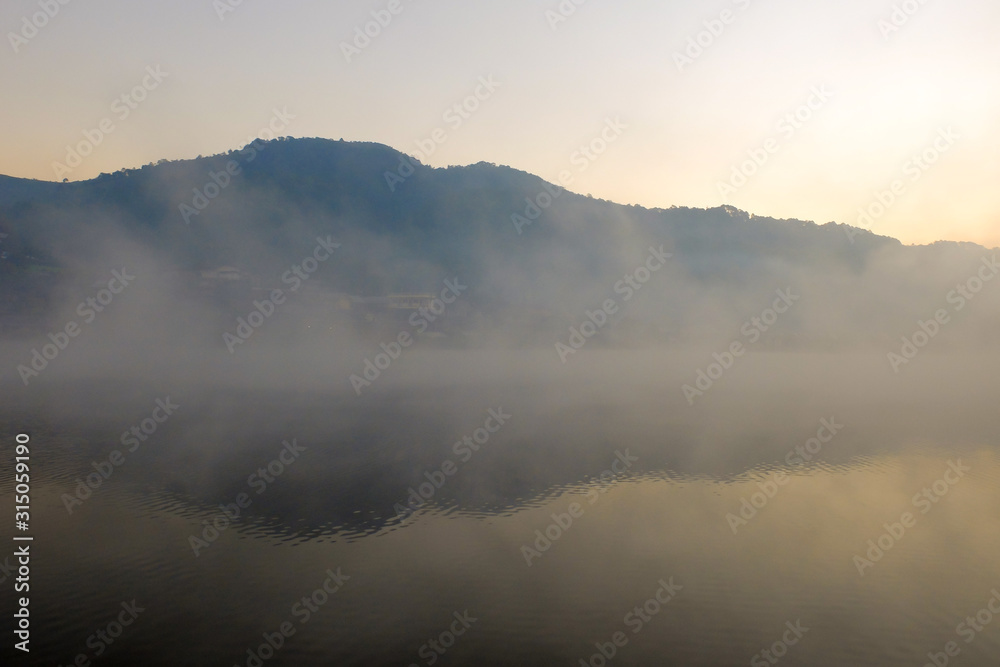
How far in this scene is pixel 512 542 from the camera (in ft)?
52.3

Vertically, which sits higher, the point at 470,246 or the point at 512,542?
the point at 470,246

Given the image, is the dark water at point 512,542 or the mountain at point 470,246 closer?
the dark water at point 512,542

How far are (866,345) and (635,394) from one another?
392ft

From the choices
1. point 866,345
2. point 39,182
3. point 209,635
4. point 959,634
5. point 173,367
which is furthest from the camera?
point 39,182

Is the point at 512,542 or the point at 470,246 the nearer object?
the point at 512,542

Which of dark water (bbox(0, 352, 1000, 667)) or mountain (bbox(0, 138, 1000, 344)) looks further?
mountain (bbox(0, 138, 1000, 344))

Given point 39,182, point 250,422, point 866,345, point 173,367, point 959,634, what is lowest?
point 39,182

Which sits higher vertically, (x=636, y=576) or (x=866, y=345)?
(x=866, y=345)

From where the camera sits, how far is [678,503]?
20.0 metres

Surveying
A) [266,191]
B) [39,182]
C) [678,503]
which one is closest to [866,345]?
[678,503]

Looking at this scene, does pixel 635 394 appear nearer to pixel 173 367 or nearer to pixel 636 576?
pixel 636 576

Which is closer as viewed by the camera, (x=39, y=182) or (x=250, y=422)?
(x=250, y=422)

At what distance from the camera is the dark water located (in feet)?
35.2

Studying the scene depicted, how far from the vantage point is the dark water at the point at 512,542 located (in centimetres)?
1072
